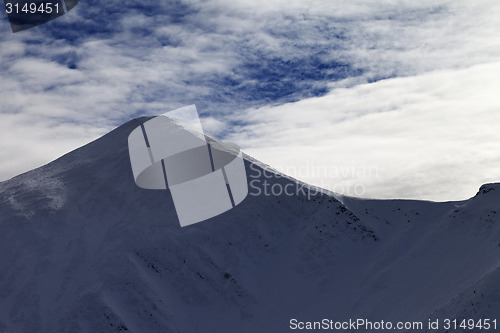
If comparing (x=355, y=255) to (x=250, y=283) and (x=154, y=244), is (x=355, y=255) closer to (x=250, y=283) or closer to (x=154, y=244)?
(x=250, y=283)

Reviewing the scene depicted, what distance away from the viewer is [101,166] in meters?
82.3

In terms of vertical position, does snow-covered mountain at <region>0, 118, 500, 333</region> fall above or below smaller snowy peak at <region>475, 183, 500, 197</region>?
below

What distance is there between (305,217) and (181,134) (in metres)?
27.1

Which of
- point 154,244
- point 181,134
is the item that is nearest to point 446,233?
point 154,244

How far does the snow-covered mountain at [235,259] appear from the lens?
53125mm

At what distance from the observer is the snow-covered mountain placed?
53.1 meters

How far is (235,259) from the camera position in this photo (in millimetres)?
64625
